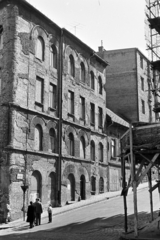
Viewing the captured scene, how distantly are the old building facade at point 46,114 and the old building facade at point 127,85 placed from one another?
33.2ft

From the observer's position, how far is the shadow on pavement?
50.1 feet

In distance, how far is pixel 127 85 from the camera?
4422 cm

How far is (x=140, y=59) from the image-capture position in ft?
152

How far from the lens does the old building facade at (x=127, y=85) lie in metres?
43.5

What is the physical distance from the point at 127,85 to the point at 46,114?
68.3ft

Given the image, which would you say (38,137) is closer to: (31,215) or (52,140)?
(52,140)

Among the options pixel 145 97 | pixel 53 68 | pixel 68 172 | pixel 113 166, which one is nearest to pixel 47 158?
pixel 68 172

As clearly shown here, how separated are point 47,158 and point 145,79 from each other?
2580 centimetres

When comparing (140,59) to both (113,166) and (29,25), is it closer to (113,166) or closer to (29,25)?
(113,166)

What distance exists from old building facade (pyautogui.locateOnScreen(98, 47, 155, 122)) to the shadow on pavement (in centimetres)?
2520

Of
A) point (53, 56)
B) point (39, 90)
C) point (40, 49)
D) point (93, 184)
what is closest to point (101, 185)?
point (93, 184)

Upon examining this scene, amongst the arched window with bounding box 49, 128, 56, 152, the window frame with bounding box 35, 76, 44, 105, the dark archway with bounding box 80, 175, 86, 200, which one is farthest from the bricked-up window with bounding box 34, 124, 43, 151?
the dark archway with bounding box 80, 175, 86, 200

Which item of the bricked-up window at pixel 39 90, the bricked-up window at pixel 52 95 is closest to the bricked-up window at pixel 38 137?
the bricked-up window at pixel 39 90

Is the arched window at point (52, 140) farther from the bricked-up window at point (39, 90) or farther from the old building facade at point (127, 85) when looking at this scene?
the old building facade at point (127, 85)
